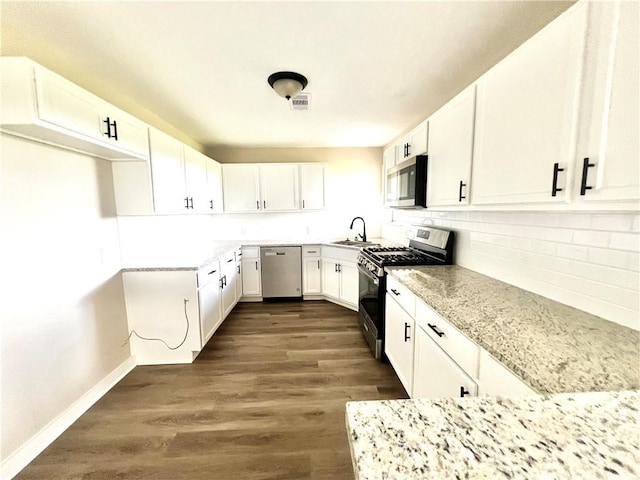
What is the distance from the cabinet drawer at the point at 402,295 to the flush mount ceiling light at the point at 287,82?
1.69 m

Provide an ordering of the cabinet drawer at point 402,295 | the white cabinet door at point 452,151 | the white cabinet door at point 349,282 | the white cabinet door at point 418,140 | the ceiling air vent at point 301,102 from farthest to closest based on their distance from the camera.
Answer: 1. the white cabinet door at point 349,282
2. the ceiling air vent at point 301,102
3. the white cabinet door at point 418,140
4. the cabinet drawer at point 402,295
5. the white cabinet door at point 452,151

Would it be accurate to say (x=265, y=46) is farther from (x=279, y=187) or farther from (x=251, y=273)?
(x=251, y=273)

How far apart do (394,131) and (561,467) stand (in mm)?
3523

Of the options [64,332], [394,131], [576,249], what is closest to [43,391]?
[64,332]

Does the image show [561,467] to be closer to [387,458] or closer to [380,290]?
[387,458]

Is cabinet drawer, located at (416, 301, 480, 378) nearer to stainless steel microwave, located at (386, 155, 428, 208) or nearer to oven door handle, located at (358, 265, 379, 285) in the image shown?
oven door handle, located at (358, 265, 379, 285)

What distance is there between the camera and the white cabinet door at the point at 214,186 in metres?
3.53

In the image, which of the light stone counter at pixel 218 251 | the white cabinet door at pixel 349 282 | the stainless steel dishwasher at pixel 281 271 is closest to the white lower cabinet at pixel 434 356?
the white cabinet door at pixel 349 282

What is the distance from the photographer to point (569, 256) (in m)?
1.30

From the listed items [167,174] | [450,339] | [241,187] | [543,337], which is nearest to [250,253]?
[241,187]

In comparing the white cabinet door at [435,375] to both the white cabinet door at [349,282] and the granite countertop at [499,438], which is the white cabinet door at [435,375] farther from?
the white cabinet door at [349,282]

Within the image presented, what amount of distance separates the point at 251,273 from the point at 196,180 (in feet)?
5.05

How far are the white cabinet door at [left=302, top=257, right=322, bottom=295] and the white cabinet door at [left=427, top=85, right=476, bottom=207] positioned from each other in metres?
2.18

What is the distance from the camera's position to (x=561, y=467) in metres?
0.47
